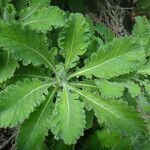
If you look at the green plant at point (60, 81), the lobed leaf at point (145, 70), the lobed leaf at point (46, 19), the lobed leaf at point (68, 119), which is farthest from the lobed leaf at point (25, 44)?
the lobed leaf at point (145, 70)

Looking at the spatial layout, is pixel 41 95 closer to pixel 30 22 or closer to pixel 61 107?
pixel 61 107

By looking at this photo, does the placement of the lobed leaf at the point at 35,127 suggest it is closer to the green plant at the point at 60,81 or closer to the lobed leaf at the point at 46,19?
the green plant at the point at 60,81

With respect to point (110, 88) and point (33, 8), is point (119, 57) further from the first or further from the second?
point (33, 8)

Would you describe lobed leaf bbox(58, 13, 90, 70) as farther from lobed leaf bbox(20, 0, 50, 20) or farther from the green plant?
lobed leaf bbox(20, 0, 50, 20)

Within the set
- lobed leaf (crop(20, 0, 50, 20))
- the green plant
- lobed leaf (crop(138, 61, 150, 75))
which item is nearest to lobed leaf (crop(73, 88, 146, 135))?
the green plant

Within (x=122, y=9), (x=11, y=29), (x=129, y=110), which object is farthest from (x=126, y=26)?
(x=11, y=29)

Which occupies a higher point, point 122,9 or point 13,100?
point 122,9

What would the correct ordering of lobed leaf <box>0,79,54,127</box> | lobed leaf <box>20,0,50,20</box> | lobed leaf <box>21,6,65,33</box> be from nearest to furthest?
lobed leaf <box>0,79,54,127</box> → lobed leaf <box>21,6,65,33</box> → lobed leaf <box>20,0,50,20</box>

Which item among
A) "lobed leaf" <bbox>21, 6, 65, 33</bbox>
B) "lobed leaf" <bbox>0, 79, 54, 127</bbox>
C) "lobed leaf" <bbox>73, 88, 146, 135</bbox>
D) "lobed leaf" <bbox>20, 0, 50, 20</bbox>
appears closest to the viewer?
"lobed leaf" <bbox>0, 79, 54, 127</bbox>

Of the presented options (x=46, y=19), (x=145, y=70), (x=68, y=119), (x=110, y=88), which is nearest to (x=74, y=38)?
(x=46, y=19)
